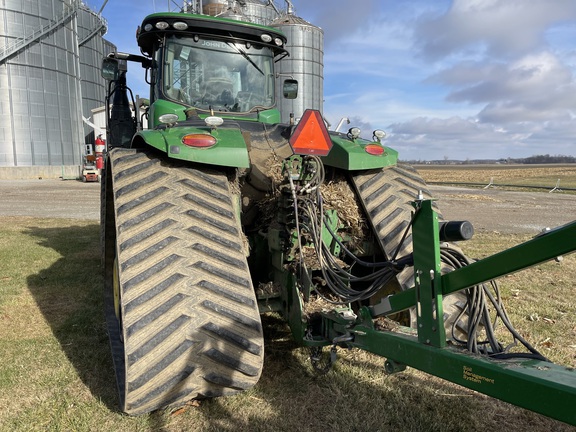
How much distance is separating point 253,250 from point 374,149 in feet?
4.18

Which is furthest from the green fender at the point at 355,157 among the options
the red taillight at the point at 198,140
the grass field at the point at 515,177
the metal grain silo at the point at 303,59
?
the grass field at the point at 515,177

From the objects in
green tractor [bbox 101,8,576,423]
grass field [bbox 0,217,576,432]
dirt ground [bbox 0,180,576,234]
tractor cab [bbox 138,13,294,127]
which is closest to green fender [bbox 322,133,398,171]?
green tractor [bbox 101,8,576,423]

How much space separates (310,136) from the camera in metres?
2.92

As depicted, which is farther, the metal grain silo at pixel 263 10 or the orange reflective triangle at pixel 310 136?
the metal grain silo at pixel 263 10

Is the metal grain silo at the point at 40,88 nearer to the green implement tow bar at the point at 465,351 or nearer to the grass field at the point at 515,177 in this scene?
the grass field at the point at 515,177

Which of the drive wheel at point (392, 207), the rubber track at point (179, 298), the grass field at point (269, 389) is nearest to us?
the rubber track at point (179, 298)

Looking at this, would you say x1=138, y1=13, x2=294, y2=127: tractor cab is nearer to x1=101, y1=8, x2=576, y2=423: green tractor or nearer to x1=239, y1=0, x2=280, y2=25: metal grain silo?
x1=101, y1=8, x2=576, y2=423: green tractor

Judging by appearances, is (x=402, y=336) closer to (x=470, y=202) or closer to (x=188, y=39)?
(x=188, y=39)

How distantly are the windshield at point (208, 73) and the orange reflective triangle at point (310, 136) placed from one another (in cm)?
177

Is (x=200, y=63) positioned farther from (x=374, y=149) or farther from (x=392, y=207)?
(x=392, y=207)

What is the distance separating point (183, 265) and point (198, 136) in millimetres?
929

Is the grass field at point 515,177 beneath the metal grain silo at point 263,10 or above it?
beneath

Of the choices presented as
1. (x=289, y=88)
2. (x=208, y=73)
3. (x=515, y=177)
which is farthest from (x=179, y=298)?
(x=515, y=177)

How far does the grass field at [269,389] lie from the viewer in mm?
2635
